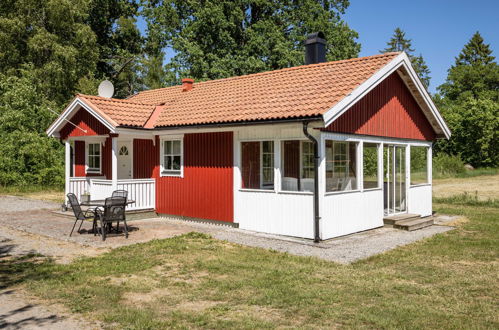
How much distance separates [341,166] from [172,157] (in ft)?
18.4

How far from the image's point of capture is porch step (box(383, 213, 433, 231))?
40.0 feet

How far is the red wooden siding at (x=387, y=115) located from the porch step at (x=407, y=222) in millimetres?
2412

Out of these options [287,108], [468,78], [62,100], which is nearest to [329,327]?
[287,108]

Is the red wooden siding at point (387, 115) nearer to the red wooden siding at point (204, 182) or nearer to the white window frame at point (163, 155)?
the red wooden siding at point (204, 182)

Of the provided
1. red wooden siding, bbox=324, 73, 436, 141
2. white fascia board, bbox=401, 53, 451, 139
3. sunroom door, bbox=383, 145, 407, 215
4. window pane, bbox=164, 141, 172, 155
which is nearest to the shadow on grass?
window pane, bbox=164, 141, 172, 155

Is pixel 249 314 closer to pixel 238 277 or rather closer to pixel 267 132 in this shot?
pixel 238 277

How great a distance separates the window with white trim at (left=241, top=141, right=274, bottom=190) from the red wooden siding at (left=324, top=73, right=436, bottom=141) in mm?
1896

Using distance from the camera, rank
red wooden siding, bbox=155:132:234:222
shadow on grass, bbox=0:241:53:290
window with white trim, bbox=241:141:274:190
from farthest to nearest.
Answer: red wooden siding, bbox=155:132:234:222 → window with white trim, bbox=241:141:274:190 → shadow on grass, bbox=0:241:53:290

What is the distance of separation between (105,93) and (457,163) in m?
32.7

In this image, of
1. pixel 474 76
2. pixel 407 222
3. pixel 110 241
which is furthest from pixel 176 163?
pixel 474 76

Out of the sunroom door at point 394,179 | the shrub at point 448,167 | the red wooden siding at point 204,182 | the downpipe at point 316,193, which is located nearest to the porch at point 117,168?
the red wooden siding at point 204,182

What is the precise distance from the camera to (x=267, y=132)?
11.3 metres

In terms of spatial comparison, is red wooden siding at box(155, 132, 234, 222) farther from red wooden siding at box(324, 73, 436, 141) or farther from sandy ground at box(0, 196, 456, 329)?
red wooden siding at box(324, 73, 436, 141)

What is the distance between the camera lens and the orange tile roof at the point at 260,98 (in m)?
10.7
